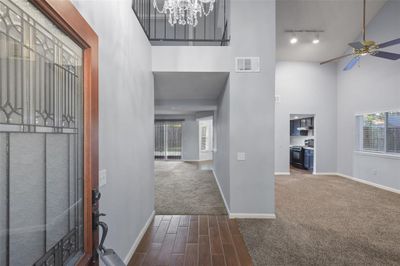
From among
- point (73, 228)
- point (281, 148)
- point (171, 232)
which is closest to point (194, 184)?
point (171, 232)

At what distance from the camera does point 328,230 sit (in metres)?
3.07

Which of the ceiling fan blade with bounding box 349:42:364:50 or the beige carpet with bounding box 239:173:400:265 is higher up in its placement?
the ceiling fan blade with bounding box 349:42:364:50

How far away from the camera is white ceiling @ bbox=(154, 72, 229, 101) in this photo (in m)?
3.64

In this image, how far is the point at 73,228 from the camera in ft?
3.67

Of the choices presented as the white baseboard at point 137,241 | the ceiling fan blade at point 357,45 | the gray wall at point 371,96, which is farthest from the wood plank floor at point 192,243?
the gray wall at point 371,96

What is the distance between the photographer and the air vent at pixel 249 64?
3.42 meters

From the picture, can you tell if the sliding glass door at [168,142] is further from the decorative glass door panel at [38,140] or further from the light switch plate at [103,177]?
the decorative glass door panel at [38,140]

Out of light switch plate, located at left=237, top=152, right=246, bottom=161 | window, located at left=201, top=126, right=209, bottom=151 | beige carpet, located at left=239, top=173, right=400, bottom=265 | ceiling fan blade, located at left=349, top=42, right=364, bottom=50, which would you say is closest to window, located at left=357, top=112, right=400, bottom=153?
beige carpet, located at left=239, top=173, right=400, bottom=265

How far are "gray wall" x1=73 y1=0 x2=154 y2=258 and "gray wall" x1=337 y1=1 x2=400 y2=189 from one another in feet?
19.8

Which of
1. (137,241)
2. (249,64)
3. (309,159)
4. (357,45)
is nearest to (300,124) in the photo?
(309,159)

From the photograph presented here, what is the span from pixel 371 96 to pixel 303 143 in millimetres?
3797

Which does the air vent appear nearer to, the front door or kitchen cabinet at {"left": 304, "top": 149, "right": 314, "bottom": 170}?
the front door

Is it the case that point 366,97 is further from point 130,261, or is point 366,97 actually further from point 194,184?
point 130,261

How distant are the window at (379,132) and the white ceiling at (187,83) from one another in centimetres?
457
